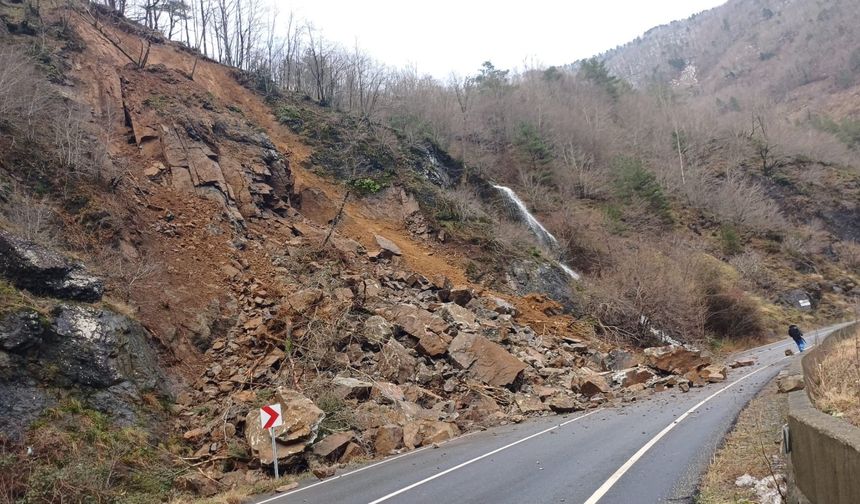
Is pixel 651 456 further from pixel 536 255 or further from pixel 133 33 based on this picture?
pixel 133 33

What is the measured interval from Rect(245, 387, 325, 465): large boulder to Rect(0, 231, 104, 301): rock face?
485 centimetres

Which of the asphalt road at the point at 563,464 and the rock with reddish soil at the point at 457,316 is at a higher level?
the rock with reddish soil at the point at 457,316

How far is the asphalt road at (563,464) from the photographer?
23.0 feet

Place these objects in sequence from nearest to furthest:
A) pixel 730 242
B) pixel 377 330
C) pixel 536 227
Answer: pixel 377 330
pixel 536 227
pixel 730 242

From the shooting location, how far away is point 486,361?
16203 mm

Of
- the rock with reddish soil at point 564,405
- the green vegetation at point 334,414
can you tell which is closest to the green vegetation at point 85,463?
the green vegetation at point 334,414

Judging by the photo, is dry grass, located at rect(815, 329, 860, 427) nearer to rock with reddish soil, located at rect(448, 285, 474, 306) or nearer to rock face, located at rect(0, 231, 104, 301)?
rock with reddish soil, located at rect(448, 285, 474, 306)

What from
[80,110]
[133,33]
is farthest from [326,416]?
[133,33]

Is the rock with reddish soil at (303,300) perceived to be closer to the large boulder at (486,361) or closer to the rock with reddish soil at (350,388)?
the rock with reddish soil at (350,388)

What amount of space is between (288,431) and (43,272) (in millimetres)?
6580

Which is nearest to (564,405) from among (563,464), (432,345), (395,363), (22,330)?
(432,345)

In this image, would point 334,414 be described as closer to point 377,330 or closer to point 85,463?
point 377,330

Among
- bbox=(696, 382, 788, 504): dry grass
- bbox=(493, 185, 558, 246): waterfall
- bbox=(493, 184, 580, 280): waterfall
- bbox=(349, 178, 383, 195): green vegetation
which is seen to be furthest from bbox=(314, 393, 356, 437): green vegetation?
bbox=(493, 185, 558, 246): waterfall

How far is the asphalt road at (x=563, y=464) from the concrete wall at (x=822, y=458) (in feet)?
6.10
